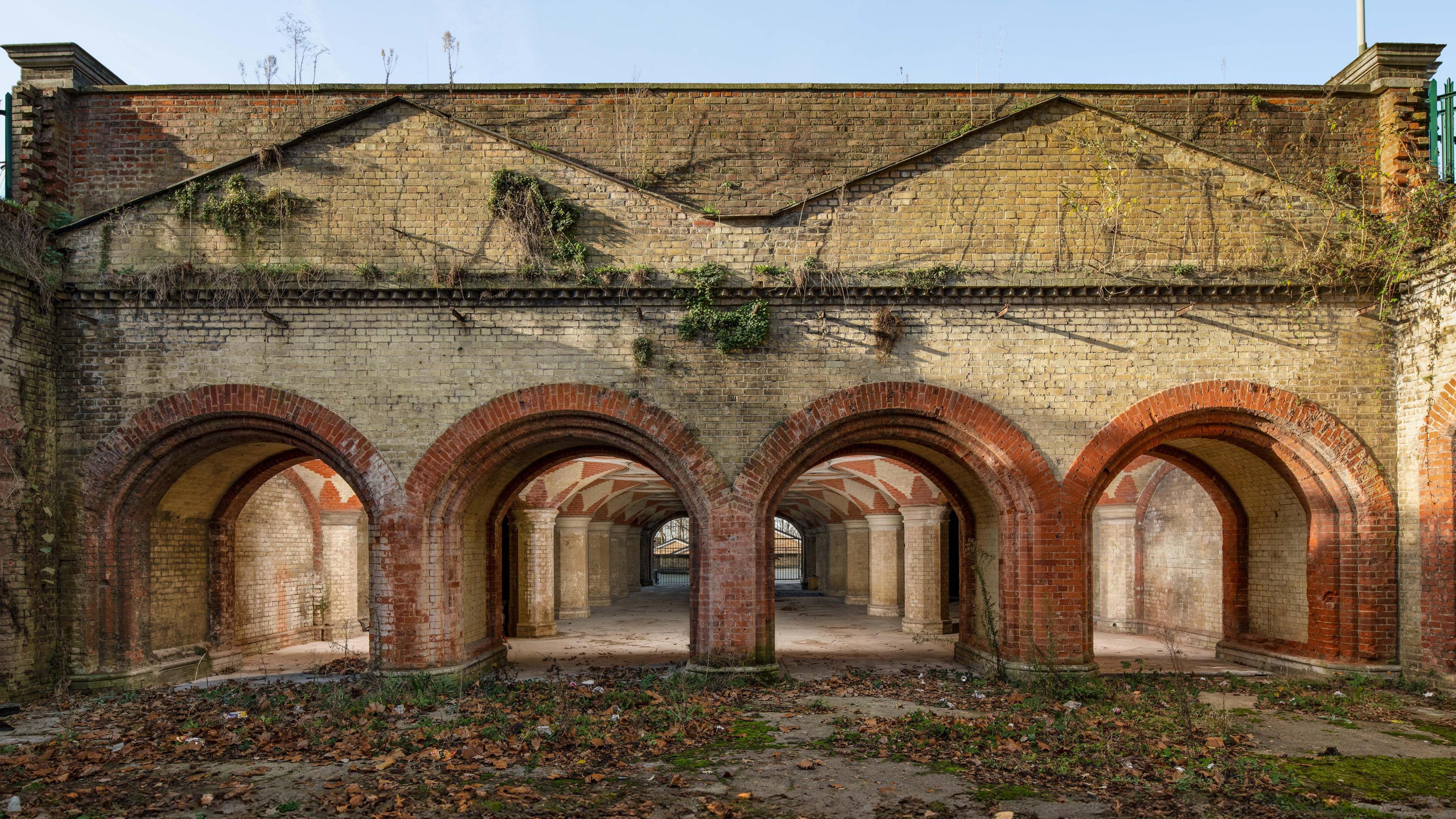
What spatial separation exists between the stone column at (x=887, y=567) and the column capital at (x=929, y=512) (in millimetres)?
2733

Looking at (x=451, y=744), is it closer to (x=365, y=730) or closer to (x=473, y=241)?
(x=365, y=730)

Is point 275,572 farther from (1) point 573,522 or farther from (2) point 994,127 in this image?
(2) point 994,127

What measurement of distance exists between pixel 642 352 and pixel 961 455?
400 cm

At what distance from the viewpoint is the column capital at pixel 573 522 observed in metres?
20.2

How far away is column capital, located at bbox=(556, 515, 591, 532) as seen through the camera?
20172 mm

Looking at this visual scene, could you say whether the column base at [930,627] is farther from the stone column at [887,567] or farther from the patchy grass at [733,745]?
the patchy grass at [733,745]

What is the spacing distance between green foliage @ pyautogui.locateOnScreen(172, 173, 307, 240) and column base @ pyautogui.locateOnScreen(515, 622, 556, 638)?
28.6ft

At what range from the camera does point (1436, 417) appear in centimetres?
1000

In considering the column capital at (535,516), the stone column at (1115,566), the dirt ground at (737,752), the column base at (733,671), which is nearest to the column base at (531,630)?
the column capital at (535,516)

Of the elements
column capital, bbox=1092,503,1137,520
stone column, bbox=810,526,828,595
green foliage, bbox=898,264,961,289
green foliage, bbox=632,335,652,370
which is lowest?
stone column, bbox=810,526,828,595

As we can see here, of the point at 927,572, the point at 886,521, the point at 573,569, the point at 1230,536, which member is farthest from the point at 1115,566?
the point at 573,569

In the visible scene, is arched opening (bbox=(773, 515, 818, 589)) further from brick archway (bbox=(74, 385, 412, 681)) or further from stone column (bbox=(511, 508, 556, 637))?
brick archway (bbox=(74, 385, 412, 681))

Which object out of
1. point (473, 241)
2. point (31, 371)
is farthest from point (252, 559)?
point (473, 241)

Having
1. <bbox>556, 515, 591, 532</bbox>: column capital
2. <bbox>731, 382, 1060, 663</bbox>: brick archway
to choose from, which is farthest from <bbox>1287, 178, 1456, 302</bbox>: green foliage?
<bbox>556, 515, 591, 532</bbox>: column capital
